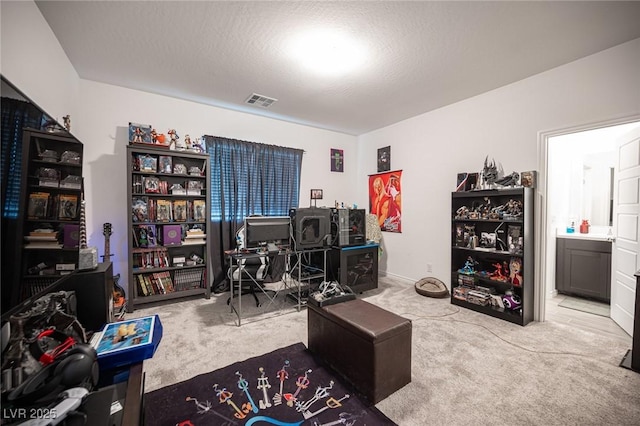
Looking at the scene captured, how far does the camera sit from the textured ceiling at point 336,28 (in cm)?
191

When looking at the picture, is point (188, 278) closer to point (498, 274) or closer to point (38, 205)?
point (38, 205)

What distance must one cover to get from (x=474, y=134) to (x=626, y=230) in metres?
1.82

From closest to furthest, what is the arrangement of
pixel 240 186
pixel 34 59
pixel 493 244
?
pixel 34 59, pixel 493 244, pixel 240 186

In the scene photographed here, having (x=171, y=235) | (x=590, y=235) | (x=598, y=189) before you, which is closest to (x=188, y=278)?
(x=171, y=235)

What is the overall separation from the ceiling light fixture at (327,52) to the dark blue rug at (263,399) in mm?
2773

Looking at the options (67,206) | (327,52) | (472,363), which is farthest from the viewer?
(327,52)

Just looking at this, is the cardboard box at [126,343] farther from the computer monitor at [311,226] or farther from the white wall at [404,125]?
the computer monitor at [311,226]

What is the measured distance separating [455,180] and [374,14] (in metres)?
2.51

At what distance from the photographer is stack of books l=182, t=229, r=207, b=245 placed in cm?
340

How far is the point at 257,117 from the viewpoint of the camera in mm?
4199

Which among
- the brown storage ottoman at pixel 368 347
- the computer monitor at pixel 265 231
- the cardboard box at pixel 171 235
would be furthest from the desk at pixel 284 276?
the brown storage ottoman at pixel 368 347

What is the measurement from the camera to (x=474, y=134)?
134 inches

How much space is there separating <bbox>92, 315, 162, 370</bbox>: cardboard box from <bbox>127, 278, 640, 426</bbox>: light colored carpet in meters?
0.80

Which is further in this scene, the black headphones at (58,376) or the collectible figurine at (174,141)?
the collectible figurine at (174,141)
